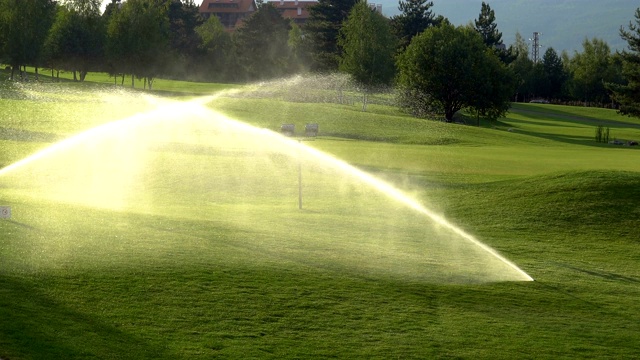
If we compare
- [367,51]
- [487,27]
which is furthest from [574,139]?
[487,27]

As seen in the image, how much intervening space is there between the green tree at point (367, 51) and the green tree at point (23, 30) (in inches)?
1588

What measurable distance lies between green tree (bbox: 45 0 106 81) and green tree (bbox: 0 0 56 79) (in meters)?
6.90

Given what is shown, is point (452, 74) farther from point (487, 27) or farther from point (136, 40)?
point (487, 27)

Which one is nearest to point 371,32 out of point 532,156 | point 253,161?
point 532,156

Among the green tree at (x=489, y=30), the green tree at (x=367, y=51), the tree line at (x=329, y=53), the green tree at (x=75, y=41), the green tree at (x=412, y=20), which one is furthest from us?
the green tree at (x=412, y=20)

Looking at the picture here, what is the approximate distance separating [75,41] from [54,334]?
123m

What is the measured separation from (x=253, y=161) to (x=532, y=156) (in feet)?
63.4

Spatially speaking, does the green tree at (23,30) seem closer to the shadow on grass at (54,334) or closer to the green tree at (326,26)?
the green tree at (326,26)

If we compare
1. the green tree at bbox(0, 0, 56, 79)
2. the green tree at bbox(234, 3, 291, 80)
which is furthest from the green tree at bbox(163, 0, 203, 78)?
the green tree at bbox(0, 0, 56, 79)

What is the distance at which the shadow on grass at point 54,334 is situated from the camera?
43.4 ft

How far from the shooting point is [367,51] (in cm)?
11056

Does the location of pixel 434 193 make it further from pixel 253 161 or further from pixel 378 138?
pixel 378 138

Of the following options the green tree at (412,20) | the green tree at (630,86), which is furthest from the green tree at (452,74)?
the green tree at (412,20)

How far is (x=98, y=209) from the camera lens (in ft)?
88.2
